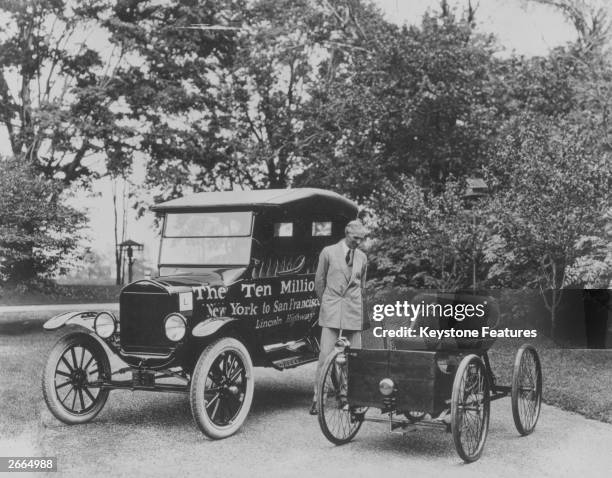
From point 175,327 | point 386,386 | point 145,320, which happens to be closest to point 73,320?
point 145,320

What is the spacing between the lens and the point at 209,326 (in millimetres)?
6117

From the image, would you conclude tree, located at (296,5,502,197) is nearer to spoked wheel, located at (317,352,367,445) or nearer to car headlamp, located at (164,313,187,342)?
car headlamp, located at (164,313,187,342)

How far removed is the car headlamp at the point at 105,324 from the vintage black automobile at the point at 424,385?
2018 millimetres

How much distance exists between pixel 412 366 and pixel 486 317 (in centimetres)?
117

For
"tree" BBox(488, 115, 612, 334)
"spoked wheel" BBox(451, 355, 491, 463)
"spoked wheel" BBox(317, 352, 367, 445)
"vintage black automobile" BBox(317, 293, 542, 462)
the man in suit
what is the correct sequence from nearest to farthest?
"spoked wheel" BBox(451, 355, 491, 463), "vintage black automobile" BBox(317, 293, 542, 462), "spoked wheel" BBox(317, 352, 367, 445), the man in suit, "tree" BBox(488, 115, 612, 334)

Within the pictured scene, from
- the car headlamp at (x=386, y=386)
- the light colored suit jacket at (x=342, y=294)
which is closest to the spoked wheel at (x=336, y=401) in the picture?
the car headlamp at (x=386, y=386)

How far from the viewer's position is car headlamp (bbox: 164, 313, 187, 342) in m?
6.23

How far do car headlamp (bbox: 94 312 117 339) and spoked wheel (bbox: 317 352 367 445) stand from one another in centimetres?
203

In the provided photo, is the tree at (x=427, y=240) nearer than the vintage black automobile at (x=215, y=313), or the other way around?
the vintage black automobile at (x=215, y=313)

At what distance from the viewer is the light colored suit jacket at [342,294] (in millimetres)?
6445

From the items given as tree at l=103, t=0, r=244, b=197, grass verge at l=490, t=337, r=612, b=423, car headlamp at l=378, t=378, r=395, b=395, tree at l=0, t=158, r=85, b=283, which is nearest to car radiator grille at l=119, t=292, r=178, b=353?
car headlamp at l=378, t=378, r=395, b=395

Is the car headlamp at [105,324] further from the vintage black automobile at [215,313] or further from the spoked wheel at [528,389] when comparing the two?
the spoked wheel at [528,389]

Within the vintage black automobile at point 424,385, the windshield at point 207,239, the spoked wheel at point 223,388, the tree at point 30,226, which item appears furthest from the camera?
the tree at point 30,226

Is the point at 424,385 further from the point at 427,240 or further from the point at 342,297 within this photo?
the point at 427,240
